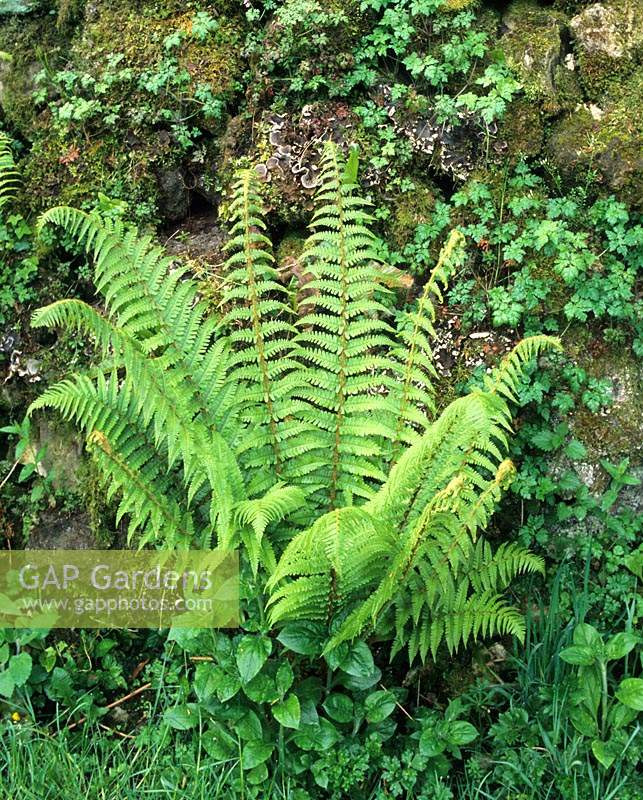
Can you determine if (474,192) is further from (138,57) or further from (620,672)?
(620,672)

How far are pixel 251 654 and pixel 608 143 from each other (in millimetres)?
2716

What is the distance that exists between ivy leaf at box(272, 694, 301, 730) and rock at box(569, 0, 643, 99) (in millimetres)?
3015

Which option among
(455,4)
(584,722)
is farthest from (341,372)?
(455,4)

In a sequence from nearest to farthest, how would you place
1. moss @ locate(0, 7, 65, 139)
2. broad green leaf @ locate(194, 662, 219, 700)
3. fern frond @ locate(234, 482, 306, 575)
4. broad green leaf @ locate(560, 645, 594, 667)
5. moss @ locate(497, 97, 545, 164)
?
fern frond @ locate(234, 482, 306, 575) → broad green leaf @ locate(194, 662, 219, 700) → broad green leaf @ locate(560, 645, 594, 667) → moss @ locate(497, 97, 545, 164) → moss @ locate(0, 7, 65, 139)

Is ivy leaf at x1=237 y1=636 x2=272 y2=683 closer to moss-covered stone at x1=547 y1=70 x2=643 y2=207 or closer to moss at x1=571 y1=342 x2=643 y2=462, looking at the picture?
moss at x1=571 y1=342 x2=643 y2=462

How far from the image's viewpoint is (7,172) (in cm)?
430

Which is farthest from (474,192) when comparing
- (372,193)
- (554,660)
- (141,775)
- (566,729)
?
(141,775)

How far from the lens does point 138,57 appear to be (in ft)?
14.4

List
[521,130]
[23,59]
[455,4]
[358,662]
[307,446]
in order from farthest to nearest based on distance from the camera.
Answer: [23,59]
[455,4]
[521,130]
[307,446]
[358,662]

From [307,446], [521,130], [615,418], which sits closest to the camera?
[307,446]

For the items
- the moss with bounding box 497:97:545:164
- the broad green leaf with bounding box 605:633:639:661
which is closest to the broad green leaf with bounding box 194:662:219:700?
the broad green leaf with bounding box 605:633:639:661

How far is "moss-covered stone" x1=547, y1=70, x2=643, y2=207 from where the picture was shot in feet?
→ 12.5

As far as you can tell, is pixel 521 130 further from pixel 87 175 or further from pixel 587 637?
pixel 587 637

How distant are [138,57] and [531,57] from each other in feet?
6.46
